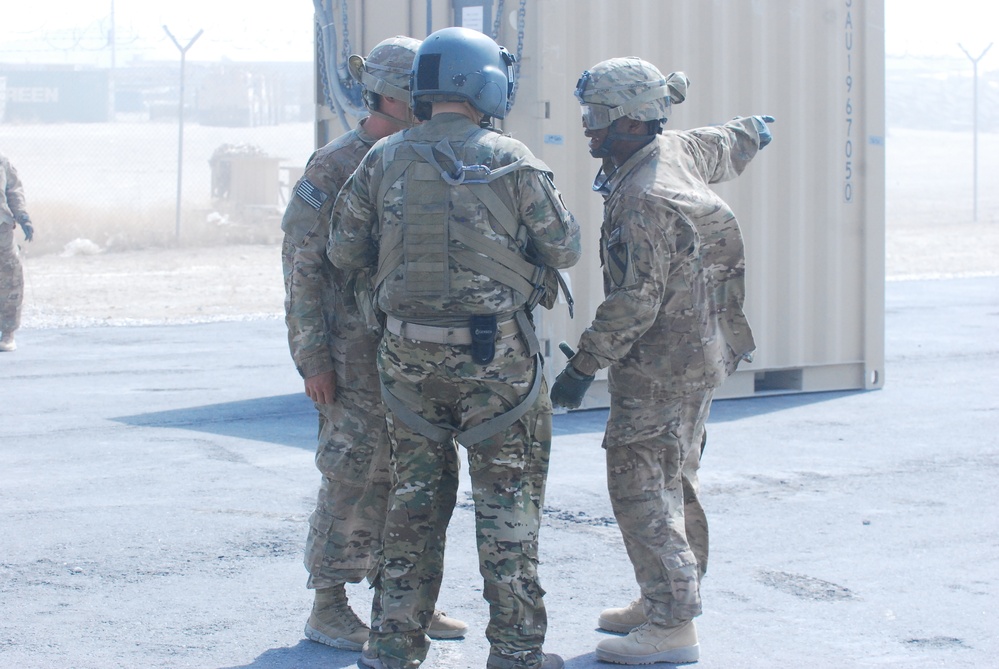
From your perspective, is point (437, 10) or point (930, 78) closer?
point (437, 10)

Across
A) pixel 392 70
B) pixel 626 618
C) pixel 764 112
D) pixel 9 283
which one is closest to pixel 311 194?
pixel 392 70

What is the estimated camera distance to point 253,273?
1891 centimetres

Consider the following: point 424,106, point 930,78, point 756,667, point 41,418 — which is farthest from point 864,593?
point 930,78

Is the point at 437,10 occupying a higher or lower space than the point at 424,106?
higher

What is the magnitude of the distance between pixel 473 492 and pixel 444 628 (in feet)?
2.75

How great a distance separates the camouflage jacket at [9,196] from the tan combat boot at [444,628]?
871cm

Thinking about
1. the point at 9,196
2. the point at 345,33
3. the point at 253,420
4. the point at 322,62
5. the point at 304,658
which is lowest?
the point at 304,658

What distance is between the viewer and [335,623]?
437cm

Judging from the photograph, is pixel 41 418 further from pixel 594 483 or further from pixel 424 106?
pixel 424 106

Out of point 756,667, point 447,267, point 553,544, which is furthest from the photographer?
point 553,544

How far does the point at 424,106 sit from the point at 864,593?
97.4 inches

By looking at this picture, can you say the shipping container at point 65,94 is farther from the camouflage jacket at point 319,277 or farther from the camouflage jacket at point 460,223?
the camouflage jacket at point 460,223

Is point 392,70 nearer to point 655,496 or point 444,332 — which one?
point 444,332

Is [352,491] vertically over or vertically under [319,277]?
under
